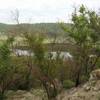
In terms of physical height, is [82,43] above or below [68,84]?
above

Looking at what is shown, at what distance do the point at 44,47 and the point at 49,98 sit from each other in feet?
13.0

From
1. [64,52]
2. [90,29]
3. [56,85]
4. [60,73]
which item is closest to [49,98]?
[56,85]

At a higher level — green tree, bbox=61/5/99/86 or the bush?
green tree, bbox=61/5/99/86

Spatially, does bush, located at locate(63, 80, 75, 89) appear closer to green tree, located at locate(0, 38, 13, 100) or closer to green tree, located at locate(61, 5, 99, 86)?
green tree, located at locate(61, 5, 99, 86)

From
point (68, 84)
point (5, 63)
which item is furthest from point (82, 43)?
point (5, 63)

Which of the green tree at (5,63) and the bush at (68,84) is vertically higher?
the green tree at (5,63)

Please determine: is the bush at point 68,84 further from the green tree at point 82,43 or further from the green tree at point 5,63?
the green tree at point 5,63

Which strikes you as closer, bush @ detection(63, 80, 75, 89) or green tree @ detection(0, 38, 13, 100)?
green tree @ detection(0, 38, 13, 100)

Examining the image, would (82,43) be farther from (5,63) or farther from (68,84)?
(5,63)

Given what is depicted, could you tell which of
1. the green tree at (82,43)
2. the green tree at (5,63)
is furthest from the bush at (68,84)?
the green tree at (5,63)

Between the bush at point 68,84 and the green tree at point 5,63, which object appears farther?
the bush at point 68,84

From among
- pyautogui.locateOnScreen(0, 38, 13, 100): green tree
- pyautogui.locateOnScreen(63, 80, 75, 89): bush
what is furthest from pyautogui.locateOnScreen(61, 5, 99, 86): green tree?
pyautogui.locateOnScreen(0, 38, 13, 100): green tree

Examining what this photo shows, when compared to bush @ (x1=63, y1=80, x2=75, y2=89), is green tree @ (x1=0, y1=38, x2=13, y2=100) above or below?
above

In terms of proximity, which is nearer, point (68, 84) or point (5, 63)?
point (5, 63)
